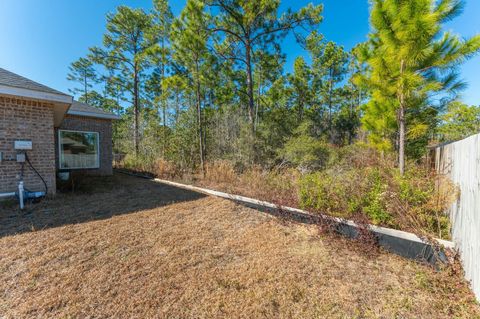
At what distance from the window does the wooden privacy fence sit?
10.5m

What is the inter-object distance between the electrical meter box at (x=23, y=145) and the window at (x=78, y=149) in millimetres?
3542

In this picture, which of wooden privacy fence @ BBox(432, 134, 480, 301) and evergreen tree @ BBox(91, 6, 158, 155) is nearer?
wooden privacy fence @ BBox(432, 134, 480, 301)

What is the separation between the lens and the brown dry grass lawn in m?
1.76

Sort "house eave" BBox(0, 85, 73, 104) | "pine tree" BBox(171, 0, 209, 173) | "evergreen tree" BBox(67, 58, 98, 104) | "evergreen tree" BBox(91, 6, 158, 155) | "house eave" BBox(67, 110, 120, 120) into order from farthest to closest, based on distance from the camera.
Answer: "evergreen tree" BBox(67, 58, 98, 104), "evergreen tree" BBox(91, 6, 158, 155), "house eave" BBox(67, 110, 120, 120), "pine tree" BBox(171, 0, 209, 173), "house eave" BBox(0, 85, 73, 104)

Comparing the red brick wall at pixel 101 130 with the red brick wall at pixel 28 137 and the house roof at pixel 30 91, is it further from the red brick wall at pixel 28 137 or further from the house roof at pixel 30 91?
the red brick wall at pixel 28 137

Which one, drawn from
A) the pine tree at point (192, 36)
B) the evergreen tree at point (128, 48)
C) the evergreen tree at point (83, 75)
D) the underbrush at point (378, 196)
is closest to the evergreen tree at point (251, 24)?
the pine tree at point (192, 36)

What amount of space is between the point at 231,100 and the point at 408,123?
8093mm

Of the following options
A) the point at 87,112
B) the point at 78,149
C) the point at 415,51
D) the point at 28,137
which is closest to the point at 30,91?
the point at 28,137

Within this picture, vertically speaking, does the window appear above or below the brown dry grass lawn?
above

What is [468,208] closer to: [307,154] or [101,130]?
[307,154]

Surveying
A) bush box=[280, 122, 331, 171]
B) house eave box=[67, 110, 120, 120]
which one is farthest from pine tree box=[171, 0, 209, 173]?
house eave box=[67, 110, 120, 120]

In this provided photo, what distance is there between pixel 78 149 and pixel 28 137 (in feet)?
12.2

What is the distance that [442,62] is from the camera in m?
3.65

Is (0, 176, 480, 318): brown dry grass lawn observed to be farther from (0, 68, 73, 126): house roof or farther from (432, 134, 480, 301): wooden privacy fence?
(0, 68, 73, 126): house roof
